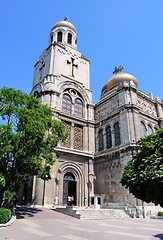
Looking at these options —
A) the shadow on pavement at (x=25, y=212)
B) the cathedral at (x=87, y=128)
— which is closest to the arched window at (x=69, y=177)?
the cathedral at (x=87, y=128)

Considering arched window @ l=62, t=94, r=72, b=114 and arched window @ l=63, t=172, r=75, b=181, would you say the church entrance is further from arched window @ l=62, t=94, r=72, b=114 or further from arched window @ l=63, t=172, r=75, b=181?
arched window @ l=62, t=94, r=72, b=114

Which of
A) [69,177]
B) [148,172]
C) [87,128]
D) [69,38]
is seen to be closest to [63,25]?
[69,38]

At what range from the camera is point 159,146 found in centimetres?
950

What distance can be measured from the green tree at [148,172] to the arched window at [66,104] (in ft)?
65.7

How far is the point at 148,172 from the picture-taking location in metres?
8.78

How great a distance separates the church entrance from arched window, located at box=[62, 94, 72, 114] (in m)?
9.41

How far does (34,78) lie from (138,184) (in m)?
31.3

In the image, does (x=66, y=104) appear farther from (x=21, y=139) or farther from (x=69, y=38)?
(x=69, y=38)

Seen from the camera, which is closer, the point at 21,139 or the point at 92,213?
the point at 21,139

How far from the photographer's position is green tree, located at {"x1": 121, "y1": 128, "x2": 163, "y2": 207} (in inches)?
326

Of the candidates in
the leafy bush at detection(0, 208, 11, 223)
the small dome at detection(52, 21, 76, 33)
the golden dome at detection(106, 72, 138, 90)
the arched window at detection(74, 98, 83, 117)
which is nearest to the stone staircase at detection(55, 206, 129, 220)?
the leafy bush at detection(0, 208, 11, 223)

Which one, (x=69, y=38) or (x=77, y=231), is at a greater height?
(x=69, y=38)

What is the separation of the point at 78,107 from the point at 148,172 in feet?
77.1

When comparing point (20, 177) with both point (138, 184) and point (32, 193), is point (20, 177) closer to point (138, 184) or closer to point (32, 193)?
point (32, 193)
